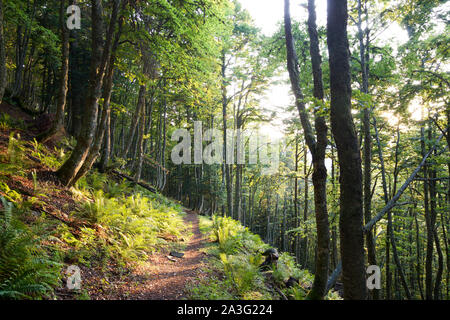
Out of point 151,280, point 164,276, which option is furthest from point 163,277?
point 151,280

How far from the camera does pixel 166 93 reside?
13.6 metres

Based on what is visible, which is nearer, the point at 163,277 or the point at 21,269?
the point at 21,269

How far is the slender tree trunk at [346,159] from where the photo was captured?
2.79 metres

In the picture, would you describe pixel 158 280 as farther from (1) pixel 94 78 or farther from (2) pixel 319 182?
(1) pixel 94 78

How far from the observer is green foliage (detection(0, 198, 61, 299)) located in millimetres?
2516

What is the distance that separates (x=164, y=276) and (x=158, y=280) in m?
0.30

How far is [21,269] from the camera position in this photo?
2.73 metres

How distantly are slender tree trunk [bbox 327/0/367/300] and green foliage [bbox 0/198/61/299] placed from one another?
13.5 ft

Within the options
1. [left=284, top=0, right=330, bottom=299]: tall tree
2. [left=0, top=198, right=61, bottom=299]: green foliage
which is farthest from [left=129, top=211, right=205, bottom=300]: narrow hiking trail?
[left=284, top=0, right=330, bottom=299]: tall tree

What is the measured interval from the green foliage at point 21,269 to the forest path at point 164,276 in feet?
4.61

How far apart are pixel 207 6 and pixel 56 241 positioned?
7.99 m

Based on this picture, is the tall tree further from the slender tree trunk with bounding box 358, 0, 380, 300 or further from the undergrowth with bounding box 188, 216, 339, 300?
the slender tree trunk with bounding box 358, 0, 380, 300
